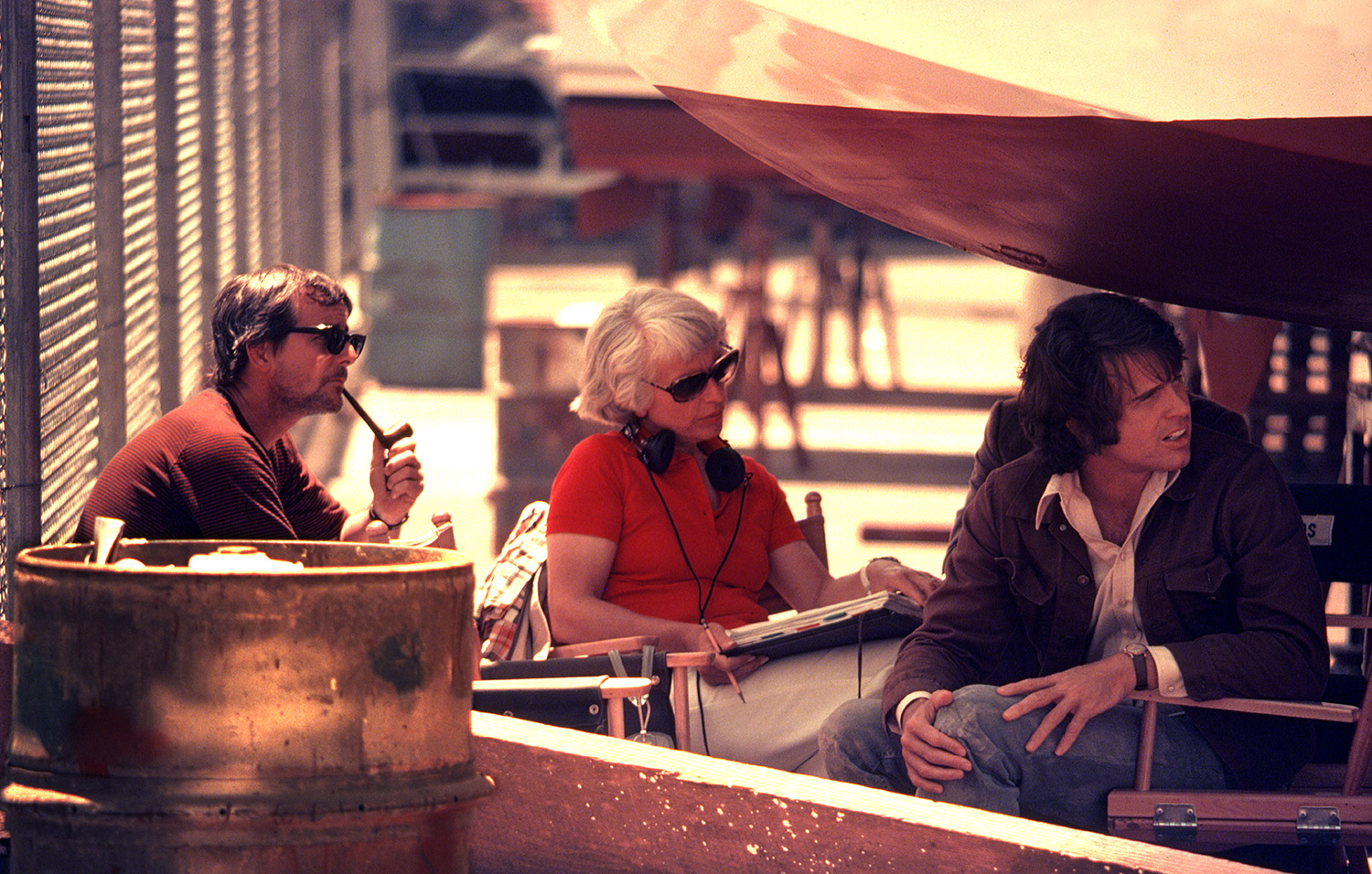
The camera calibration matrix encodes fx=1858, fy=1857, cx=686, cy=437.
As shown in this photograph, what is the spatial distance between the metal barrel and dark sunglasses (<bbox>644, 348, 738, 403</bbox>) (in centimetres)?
151

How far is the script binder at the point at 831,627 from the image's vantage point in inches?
146

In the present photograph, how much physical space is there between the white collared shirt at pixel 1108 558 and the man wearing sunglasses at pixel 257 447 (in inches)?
56.5

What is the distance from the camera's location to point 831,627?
147 inches

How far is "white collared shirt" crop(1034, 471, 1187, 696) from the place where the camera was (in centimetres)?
341

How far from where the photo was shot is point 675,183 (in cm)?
1130

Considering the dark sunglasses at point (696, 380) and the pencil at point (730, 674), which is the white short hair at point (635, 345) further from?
the pencil at point (730, 674)

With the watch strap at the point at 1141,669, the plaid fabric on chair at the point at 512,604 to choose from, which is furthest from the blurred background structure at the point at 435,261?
the watch strap at the point at 1141,669

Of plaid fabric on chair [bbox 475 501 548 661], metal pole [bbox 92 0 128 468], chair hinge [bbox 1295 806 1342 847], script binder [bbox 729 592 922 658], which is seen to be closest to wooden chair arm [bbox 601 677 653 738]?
script binder [bbox 729 592 922 658]

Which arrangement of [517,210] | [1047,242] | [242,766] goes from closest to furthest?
[242,766] → [1047,242] → [517,210]

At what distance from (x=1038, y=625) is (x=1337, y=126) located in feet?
3.56

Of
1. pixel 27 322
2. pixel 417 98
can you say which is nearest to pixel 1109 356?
pixel 27 322

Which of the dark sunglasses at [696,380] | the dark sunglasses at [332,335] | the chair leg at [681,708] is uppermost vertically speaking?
the dark sunglasses at [332,335]

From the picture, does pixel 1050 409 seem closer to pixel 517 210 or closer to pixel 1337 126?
pixel 1337 126

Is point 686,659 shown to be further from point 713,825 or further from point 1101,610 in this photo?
point 1101,610
